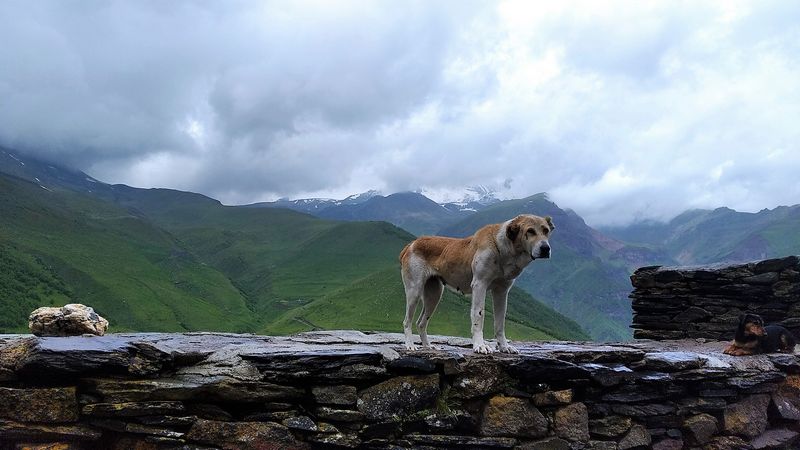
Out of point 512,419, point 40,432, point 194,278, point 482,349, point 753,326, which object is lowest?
point 40,432

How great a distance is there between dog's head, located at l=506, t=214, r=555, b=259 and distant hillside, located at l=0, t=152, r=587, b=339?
209 feet

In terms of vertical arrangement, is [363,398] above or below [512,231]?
below

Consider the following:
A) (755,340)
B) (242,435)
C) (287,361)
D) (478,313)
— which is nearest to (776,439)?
(755,340)

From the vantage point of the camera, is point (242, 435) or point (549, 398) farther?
point (549, 398)

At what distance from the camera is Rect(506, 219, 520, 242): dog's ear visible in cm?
910

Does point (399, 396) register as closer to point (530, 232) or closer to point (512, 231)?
point (512, 231)

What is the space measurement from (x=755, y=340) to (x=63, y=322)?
46.0ft

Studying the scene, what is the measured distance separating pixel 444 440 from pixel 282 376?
274cm

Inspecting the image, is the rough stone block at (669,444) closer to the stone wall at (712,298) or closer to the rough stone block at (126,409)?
the stone wall at (712,298)

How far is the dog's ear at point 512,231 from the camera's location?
9.10 metres

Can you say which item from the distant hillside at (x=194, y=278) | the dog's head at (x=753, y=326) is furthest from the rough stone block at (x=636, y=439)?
the distant hillside at (x=194, y=278)

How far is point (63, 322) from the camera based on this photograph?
10289 mm

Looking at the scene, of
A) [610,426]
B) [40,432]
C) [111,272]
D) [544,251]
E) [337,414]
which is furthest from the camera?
[111,272]

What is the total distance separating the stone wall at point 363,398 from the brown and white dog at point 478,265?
844 millimetres
